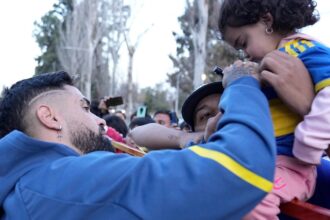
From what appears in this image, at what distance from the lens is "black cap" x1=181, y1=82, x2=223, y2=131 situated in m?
2.05

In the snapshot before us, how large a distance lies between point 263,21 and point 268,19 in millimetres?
19

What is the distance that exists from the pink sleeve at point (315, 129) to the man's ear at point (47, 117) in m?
0.83

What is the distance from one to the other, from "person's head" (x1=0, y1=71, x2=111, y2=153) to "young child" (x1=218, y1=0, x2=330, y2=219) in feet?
2.00

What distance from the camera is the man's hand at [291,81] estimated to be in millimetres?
1456

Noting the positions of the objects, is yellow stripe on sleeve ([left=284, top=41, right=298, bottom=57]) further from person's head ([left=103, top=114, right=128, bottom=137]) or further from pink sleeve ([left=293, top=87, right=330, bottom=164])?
person's head ([left=103, top=114, right=128, bottom=137])

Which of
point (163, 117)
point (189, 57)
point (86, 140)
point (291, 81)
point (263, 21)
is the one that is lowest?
point (189, 57)

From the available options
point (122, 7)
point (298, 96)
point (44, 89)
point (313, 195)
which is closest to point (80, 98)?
point (44, 89)

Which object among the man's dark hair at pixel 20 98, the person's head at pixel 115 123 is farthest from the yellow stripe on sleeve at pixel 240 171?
the person's head at pixel 115 123

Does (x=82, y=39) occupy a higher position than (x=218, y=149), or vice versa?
(x=218, y=149)

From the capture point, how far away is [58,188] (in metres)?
1.33

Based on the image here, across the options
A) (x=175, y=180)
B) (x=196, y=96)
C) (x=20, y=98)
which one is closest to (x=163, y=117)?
(x=196, y=96)

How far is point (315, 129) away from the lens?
142 cm

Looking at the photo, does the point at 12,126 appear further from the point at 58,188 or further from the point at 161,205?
the point at 161,205

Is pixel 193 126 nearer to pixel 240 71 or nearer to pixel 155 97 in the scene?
pixel 240 71
